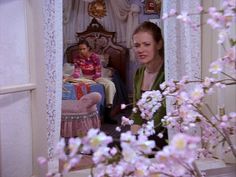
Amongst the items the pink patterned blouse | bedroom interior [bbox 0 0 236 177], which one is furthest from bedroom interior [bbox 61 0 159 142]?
bedroom interior [bbox 0 0 236 177]

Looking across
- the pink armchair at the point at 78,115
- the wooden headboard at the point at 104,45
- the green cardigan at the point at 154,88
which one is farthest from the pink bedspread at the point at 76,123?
the wooden headboard at the point at 104,45

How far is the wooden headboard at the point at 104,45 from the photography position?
222 inches

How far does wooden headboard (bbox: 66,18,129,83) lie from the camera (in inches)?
222

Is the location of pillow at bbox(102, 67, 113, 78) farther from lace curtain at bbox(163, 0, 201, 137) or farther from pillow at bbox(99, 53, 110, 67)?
lace curtain at bbox(163, 0, 201, 137)

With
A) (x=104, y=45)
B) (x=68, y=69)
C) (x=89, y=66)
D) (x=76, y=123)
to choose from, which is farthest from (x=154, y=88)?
(x=104, y=45)

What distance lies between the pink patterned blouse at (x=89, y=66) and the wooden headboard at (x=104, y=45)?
69 cm

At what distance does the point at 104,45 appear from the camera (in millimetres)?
5770

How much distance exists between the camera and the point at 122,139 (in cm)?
56

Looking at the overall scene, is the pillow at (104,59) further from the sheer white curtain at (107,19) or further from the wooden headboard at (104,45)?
the sheer white curtain at (107,19)

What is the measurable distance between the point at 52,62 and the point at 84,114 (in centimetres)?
224

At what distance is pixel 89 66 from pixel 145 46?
11.1ft

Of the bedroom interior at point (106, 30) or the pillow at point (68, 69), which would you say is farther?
the bedroom interior at point (106, 30)

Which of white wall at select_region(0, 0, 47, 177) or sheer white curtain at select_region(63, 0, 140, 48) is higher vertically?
sheer white curtain at select_region(63, 0, 140, 48)

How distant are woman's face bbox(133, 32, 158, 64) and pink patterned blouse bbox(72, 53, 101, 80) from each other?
128 inches
